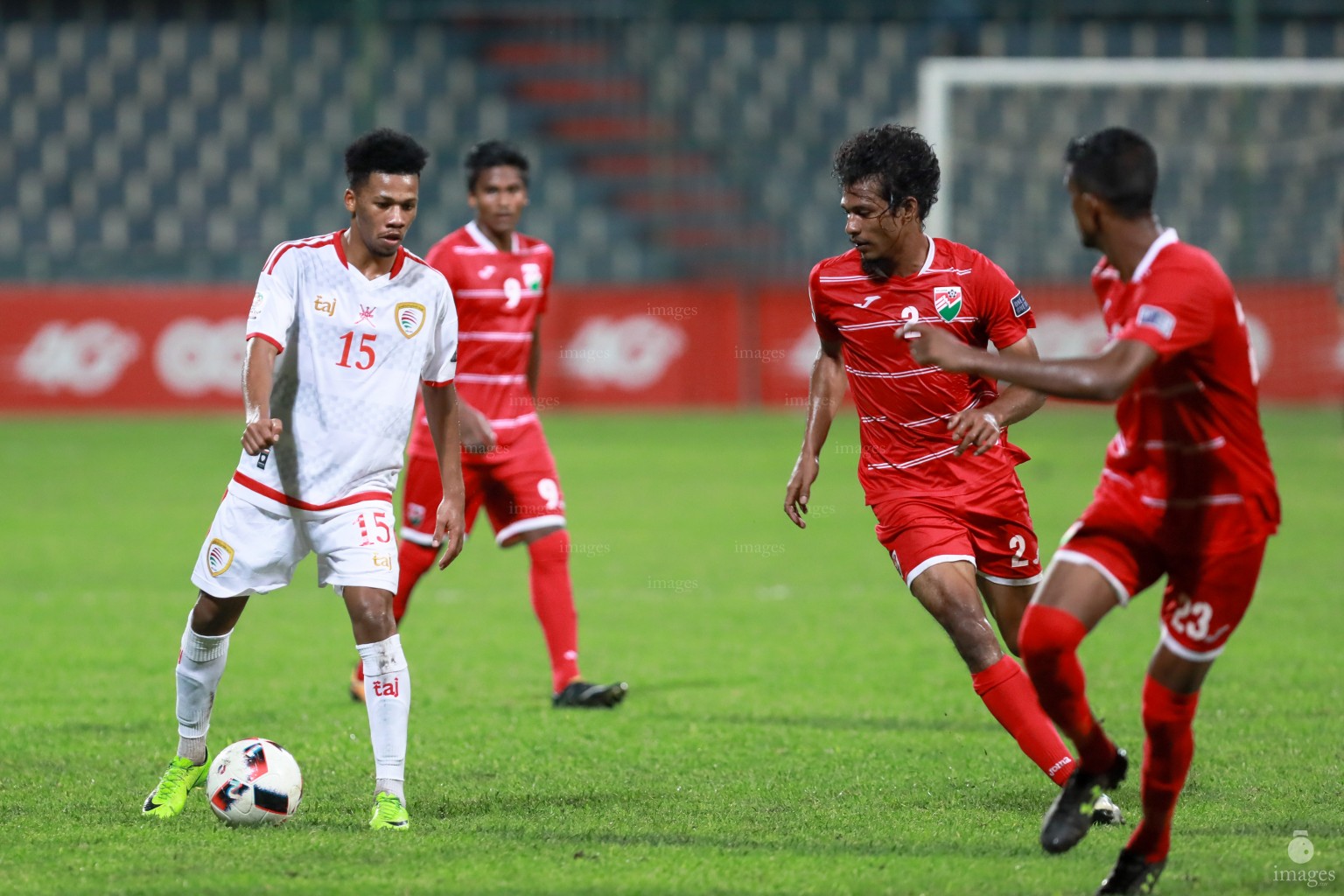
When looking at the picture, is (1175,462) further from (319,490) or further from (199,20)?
(199,20)

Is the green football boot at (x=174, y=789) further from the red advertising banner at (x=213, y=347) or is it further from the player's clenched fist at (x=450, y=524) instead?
the red advertising banner at (x=213, y=347)

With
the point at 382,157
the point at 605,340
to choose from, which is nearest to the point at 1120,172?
the point at 382,157

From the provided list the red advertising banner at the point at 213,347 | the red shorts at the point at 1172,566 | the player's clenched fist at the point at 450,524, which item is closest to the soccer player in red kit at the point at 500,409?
the player's clenched fist at the point at 450,524

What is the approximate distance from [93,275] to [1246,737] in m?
18.2

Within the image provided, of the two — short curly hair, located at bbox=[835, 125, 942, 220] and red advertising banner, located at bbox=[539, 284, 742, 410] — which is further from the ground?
short curly hair, located at bbox=[835, 125, 942, 220]

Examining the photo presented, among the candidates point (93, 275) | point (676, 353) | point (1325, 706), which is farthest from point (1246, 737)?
point (93, 275)

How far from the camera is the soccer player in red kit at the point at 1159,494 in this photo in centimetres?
409

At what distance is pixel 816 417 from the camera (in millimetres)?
5715

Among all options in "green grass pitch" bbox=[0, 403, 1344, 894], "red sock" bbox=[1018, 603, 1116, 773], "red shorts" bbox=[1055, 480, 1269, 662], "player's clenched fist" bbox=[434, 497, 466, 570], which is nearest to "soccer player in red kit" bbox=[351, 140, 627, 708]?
"green grass pitch" bbox=[0, 403, 1344, 894]

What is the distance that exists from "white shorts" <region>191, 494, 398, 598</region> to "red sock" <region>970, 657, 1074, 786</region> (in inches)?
72.6

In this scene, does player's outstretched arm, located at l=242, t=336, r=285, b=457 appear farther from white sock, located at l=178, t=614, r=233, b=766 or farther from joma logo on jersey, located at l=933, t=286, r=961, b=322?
joma logo on jersey, located at l=933, t=286, r=961, b=322

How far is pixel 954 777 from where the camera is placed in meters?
5.64

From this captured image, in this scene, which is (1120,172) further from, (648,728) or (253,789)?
(648,728)

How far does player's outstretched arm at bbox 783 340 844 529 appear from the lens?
5625mm
